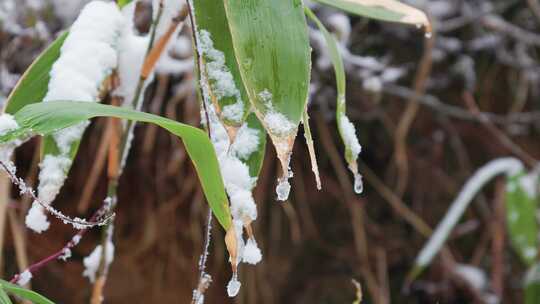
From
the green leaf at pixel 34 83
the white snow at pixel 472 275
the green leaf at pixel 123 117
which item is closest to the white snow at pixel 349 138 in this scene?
the green leaf at pixel 123 117

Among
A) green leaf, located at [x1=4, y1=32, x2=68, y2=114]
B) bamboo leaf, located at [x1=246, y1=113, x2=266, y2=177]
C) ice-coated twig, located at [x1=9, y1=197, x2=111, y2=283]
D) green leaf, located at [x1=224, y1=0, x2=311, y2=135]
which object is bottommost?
ice-coated twig, located at [x1=9, y1=197, x2=111, y2=283]

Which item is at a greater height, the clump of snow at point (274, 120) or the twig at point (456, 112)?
the clump of snow at point (274, 120)

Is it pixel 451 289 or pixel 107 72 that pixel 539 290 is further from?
pixel 107 72

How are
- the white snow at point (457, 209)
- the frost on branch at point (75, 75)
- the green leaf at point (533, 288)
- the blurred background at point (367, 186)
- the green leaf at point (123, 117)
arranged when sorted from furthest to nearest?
the blurred background at point (367, 186)
the white snow at point (457, 209)
the green leaf at point (533, 288)
the frost on branch at point (75, 75)
the green leaf at point (123, 117)

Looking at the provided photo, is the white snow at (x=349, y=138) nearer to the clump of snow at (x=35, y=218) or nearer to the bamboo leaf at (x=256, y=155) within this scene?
the bamboo leaf at (x=256, y=155)

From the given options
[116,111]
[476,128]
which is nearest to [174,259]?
[476,128]

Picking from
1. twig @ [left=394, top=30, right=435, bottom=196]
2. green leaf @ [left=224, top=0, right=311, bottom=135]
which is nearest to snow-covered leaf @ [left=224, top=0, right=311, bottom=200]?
green leaf @ [left=224, top=0, right=311, bottom=135]

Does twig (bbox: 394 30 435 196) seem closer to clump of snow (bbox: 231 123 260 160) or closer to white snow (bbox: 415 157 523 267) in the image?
white snow (bbox: 415 157 523 267)
